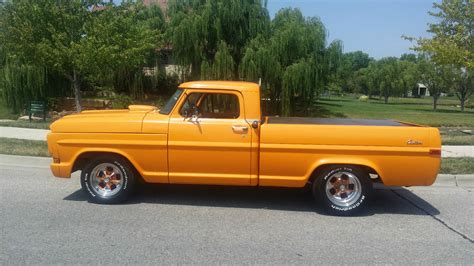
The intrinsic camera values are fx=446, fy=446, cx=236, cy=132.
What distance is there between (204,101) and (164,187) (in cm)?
181

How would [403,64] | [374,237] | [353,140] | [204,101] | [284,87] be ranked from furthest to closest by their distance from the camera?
[403,64] → [284,87] → [204,101] → [353,140] → [374,237]

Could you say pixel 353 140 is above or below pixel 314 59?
below

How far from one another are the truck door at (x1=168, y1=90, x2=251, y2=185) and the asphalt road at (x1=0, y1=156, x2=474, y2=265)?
49 cm

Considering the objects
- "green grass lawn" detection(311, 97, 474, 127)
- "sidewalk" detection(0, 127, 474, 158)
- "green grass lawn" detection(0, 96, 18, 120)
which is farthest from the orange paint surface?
"green grass lawn" detection(311, 97, 474, 127)

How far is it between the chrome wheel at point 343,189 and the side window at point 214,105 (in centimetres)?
158

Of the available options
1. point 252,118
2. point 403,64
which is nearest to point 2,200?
point 252,118

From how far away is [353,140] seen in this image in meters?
5.84

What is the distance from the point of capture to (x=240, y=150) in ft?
19.4

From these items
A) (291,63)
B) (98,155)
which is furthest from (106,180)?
(291,63)

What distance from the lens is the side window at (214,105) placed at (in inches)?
240

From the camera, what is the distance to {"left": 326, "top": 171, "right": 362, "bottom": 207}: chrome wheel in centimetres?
600

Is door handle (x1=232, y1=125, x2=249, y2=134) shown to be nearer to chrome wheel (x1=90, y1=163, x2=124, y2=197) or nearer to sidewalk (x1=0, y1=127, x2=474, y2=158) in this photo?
chrome wheel (x1=90, y1=163, x2=124, y2=197)

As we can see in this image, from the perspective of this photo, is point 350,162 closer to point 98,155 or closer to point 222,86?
point 222,86

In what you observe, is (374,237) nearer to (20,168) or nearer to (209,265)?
(209,265)
